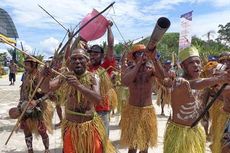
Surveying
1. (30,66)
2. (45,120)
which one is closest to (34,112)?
(45,120)

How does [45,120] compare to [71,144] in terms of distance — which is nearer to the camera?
[71,144]

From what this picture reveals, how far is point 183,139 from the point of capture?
4273 millimetres

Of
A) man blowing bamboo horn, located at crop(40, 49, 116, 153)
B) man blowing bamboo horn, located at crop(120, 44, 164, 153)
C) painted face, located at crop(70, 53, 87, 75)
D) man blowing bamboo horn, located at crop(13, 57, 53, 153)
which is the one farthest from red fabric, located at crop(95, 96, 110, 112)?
painted face, located at crop(70, 53, 87, 75)

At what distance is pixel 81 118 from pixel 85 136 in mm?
204

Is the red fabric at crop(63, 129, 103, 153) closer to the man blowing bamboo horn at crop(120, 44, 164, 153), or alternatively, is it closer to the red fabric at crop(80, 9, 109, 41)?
the man blowing bamboo horn at crop(120, 44, 164, 153)

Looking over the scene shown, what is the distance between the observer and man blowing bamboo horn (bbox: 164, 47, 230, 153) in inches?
166

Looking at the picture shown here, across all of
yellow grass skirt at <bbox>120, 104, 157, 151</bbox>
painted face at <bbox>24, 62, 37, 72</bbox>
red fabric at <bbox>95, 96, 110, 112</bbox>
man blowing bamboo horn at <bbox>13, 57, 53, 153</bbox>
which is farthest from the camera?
painted face at <bbox>24, 62, 37, 72</bbox>

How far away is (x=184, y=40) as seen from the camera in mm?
9789

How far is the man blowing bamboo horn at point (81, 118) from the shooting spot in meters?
4.30

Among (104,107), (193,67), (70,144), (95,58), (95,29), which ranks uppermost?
(95,29)

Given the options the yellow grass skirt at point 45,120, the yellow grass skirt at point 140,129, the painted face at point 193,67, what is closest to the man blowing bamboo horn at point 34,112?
the yellow grass skirt at point 45,120

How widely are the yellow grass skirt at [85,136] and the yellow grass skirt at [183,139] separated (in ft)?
2.27

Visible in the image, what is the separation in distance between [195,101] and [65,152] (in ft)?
4.90

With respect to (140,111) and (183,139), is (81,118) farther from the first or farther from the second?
(140,111)
